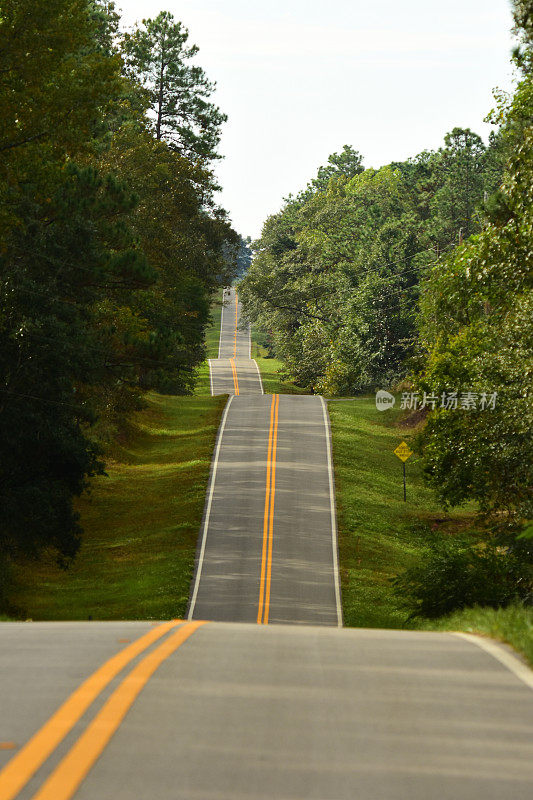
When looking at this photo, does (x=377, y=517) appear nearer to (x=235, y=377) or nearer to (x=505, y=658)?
(x=505, y=658)

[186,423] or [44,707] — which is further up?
[44,707]

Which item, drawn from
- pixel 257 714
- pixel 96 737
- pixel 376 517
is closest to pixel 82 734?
pixel 96 737

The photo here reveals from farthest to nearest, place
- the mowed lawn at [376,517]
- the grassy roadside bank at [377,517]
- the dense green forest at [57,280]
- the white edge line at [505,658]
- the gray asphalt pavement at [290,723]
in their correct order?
1. the mowed lawn at [376,517]
2. the grassy roadside bank at [377,517]
3. the dense green forest at [57,280]
4. the white edge line at [505,658]
5. the gray asphalt pavement at [290,723]

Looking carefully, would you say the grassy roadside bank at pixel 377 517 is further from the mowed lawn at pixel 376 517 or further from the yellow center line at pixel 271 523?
the yellow center line at pixel 271 523

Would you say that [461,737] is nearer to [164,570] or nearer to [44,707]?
[44,707]

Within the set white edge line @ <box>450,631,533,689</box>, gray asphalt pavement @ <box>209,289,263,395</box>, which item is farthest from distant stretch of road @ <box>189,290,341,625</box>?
gray asphalt pavement @ <box>209,289,263,395</box>

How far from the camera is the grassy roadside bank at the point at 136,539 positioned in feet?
92.4

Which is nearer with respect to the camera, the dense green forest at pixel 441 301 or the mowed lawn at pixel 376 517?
the dense green forest at pixel 441 301

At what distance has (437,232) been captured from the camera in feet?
259

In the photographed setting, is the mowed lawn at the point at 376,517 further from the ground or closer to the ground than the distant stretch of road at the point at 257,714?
closer to the ground

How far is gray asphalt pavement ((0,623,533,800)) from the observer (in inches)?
162

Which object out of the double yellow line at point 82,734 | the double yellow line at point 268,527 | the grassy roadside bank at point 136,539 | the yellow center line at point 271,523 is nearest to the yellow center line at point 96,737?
the double yellow line at point 82,734

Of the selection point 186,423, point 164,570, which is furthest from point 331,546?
point 186,423

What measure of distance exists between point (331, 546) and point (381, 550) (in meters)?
2.02
